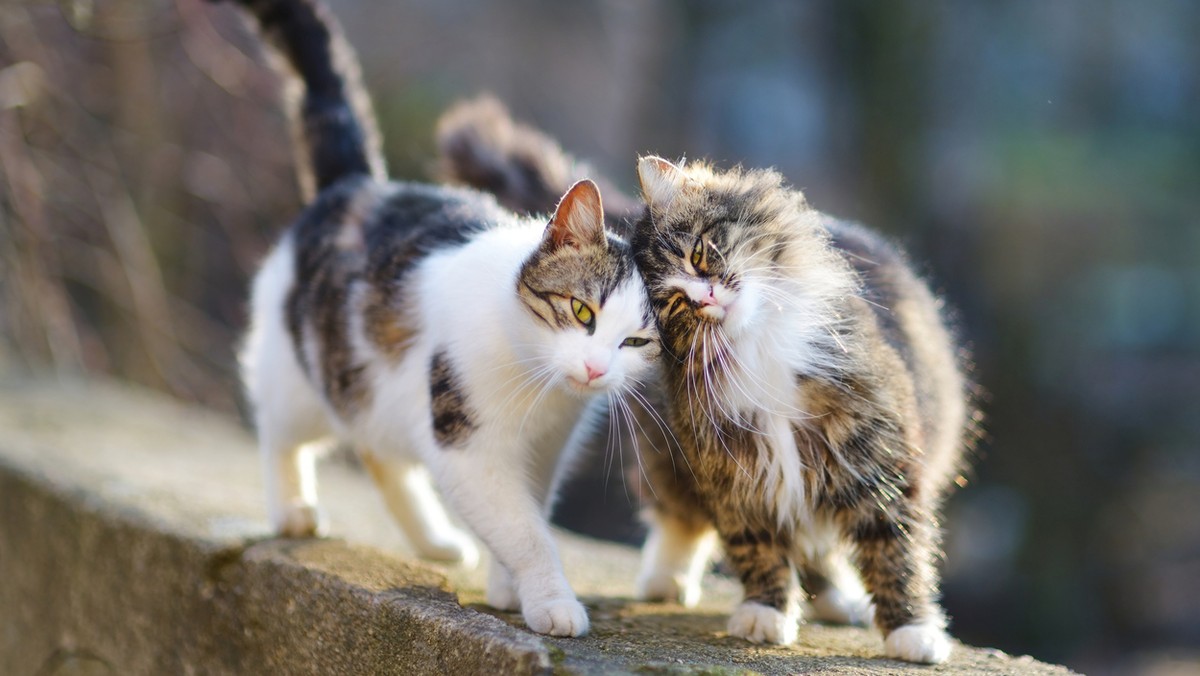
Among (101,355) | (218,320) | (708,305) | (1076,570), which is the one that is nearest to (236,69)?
(101,355)

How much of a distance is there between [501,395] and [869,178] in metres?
5.47

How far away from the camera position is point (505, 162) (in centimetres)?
275

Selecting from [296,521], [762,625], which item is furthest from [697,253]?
[296,521]

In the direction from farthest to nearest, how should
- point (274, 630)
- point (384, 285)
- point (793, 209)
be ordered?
1. point (384, 285)
2. point (274, 630)
3. point (793, 209)

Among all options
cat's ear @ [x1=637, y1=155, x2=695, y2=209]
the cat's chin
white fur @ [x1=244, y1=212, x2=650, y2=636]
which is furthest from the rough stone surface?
cat's ear @ [x1=637, y1=155, x2=695, y2=209]

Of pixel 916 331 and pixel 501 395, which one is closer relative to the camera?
pixel 501 395

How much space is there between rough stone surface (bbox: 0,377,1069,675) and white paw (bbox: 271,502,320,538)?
45 millimetres

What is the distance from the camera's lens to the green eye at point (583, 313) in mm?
1832

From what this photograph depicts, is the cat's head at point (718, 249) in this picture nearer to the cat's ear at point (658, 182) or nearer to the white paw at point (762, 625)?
the cat's ear at point (658, 182)

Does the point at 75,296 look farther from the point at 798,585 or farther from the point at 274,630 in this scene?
the point at 798,585

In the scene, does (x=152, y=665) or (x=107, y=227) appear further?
(x=107, y=227)

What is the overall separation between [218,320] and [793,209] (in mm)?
5361

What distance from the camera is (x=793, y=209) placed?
1.94m

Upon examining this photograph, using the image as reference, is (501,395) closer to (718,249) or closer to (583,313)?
(583,313)
